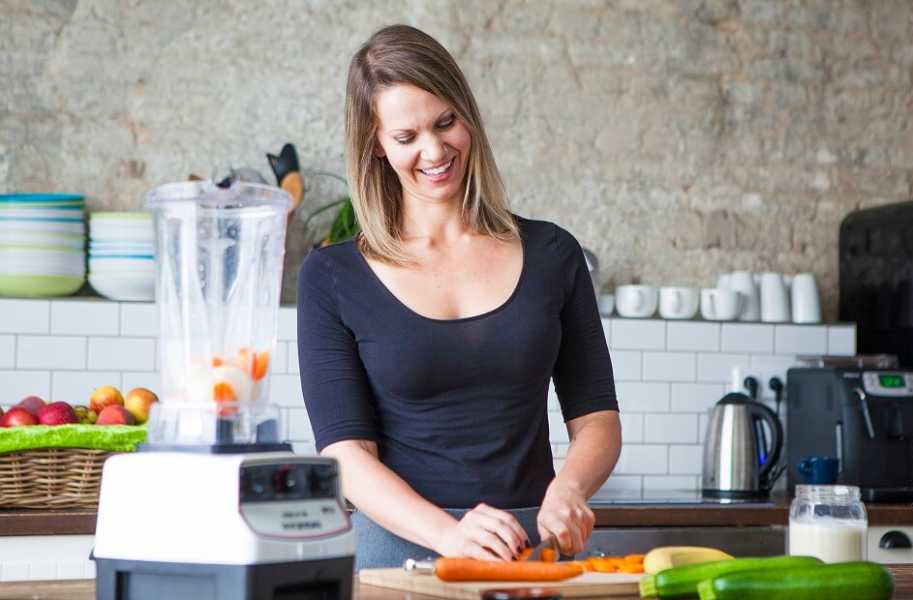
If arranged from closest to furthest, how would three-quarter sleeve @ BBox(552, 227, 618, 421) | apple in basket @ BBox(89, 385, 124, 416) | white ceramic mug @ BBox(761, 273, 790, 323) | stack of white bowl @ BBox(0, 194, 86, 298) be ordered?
three-quarter sleeve @ BBox(552, 227, 618, 421), apple in basket @ BBox(89, 385, 124, 416), stack of white bowl @ BBox(0, 194, 86, 298), white ceramic mug @ BBox(761, 273, 790, 323)

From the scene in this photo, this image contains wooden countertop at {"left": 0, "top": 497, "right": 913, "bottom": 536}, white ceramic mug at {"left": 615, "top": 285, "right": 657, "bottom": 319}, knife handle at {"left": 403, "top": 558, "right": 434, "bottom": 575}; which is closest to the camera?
knife handle at {"left": 403, "top": 558, "right": 434, "bottom": 575}

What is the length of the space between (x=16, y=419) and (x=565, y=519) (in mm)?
1764

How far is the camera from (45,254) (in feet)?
12.5

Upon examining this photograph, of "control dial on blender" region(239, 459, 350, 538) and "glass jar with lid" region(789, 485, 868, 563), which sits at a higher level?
"control dial on blender" region(239, 459, 350, 538)

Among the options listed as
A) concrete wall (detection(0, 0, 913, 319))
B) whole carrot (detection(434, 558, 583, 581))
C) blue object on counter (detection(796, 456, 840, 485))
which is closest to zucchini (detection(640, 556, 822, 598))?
whole carrot (detection(434, 558, 583, 581))

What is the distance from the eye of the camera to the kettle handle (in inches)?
158

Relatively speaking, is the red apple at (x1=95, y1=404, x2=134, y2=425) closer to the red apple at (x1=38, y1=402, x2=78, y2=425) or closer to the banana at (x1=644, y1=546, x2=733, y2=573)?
the red apple at (x1=38, y1=402, x2=78, y2=425)

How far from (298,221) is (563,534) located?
8.30ft

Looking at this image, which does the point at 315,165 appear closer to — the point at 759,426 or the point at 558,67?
the point at 558,67

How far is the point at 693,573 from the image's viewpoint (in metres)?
1.58

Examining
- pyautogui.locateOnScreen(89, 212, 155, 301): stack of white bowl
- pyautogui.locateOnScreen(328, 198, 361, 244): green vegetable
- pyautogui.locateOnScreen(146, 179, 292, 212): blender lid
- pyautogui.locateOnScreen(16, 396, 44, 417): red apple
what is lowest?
pyautogui.locateOnScreen(16, 396, 44, 417): red apple

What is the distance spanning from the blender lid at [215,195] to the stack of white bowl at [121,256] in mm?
2271

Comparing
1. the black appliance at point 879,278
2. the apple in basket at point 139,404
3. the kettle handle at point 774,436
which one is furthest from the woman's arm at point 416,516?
the black appliance at point 879,278

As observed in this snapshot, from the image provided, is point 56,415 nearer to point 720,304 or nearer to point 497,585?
point 497,585
